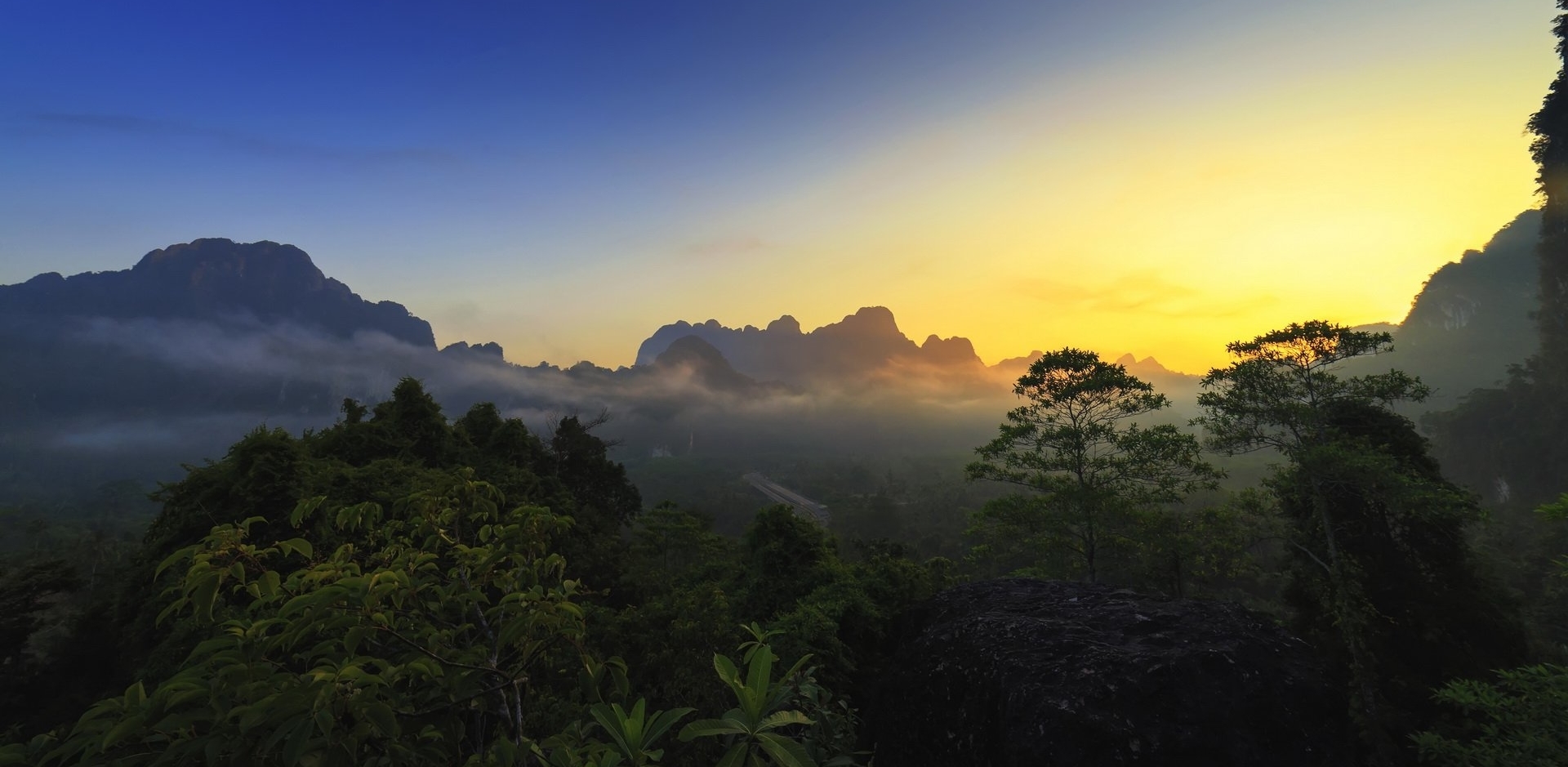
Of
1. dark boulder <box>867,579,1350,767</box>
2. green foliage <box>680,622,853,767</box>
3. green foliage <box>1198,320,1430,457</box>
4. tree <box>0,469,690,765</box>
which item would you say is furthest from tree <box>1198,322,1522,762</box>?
tree <box>0,469,690,765</box>

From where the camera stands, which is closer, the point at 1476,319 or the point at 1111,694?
the point at 1111,694

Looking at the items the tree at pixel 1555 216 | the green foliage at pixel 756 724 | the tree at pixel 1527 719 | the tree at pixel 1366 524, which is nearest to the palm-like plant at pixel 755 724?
the green foliage at pixel 756 724

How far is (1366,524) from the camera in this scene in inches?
599

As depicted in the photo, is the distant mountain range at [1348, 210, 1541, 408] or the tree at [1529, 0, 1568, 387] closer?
the tree at [1529, 0, 1568, 387]

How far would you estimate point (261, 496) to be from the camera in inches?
491

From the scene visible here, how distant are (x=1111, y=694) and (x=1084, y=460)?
1565 centimetres

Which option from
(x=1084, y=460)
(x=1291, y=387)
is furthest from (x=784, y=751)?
(x=1291, y=387)

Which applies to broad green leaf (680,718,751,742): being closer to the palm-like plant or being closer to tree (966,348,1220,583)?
the palm-like plant

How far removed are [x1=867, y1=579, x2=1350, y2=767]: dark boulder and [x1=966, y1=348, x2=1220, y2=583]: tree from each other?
12850 mm

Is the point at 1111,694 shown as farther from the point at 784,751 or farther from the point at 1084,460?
the point at 1084,460

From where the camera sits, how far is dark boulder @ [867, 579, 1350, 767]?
3191mm

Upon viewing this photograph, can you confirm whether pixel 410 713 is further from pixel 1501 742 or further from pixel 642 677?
pixel 1501 742

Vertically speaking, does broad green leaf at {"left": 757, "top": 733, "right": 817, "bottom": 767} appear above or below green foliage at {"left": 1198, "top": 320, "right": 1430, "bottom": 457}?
below

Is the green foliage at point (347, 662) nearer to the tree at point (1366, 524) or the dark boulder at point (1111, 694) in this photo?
the dark boulder at point (1111, 694)
